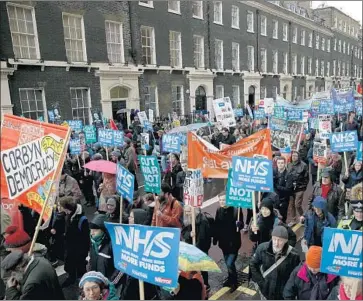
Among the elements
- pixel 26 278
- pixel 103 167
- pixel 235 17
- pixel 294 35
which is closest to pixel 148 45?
pixel 235 17

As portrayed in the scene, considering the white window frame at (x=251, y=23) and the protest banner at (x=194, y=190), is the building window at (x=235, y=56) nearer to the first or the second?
the white window frame at (x=251, y=23)

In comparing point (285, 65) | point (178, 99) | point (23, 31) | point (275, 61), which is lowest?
point (178, 99)

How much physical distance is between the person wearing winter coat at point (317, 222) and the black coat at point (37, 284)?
133 inches

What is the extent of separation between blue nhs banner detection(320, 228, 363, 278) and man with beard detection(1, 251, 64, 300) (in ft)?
8.16

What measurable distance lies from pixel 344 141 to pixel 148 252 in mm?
5987

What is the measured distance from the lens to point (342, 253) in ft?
9.37

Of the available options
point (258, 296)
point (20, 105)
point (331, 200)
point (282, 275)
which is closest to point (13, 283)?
point (282, 275)

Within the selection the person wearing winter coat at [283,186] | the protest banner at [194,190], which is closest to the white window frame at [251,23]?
the person wearing winter coat at [283,186]

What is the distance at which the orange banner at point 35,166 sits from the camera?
12.6 ft

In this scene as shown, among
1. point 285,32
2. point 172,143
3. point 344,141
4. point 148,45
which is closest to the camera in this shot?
point 344,141

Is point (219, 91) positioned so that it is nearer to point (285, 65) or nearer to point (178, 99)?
point (178, 99)

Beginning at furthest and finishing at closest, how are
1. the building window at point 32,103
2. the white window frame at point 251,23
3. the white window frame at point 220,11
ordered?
the white window frame at point 251,23 → the white window frame at point 220,11 → the building window at point 32,103

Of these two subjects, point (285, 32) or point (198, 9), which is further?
point (285, 32)

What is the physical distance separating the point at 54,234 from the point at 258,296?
3.16 meters
